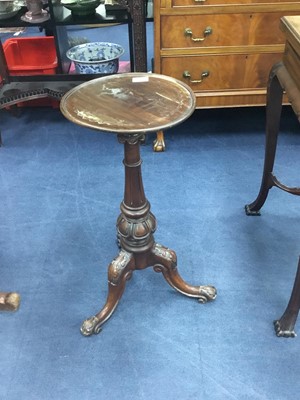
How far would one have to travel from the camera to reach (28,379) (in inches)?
56.1

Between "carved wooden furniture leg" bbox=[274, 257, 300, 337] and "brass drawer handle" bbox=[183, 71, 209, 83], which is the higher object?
"brass drawer handle" bbox=[183, 71, 209, 83]

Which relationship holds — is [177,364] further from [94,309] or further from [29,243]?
[29,243]

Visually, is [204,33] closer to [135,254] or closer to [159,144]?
[159,144]

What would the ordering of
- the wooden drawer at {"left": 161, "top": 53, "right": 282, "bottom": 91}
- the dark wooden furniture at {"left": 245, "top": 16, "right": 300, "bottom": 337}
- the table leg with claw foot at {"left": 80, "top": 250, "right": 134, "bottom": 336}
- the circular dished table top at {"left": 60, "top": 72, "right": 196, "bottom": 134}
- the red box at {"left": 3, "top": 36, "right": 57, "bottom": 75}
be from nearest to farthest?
the circular dished table top at {"left": 60, "top": 72, "right": 196, "bottom": 134}, the dark wooden furniture at {"left": 245, "top": 16, "right": 300, "bottom": 337}, the table leg with claw foot at {"left": 80, "top": 250, "right": 134, "bottom": 336}, the wooden drawer at {"left": 161, "top": 53, "right": 282, "bottom": 91}, the red box at {"left": 3, "top": 36, "right": 57, "bottom": 75}

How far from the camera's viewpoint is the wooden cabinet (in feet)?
6.91

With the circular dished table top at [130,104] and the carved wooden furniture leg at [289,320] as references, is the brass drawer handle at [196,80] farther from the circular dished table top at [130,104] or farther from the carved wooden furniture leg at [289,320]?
the carved wooden furniture leg at [289,320]

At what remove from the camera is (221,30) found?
7.14 ft

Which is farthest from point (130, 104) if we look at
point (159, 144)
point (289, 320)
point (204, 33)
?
point (159, 144)

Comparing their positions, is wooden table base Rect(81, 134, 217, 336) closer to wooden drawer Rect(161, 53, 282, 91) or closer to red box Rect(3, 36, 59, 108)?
wooden drawer Rect(161, 53, 282, 91)

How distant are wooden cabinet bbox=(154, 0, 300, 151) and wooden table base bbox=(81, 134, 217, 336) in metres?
1.08

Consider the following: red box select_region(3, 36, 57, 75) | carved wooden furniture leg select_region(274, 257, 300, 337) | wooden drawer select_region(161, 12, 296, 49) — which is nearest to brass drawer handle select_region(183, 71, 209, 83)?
wooden drawer select_region(161, 12, 296, 49)

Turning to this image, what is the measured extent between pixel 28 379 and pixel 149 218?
26.2 inches

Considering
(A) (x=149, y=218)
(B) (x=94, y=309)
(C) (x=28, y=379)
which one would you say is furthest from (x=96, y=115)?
(C) (x=28, y=379)

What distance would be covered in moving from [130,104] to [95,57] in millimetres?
1572
